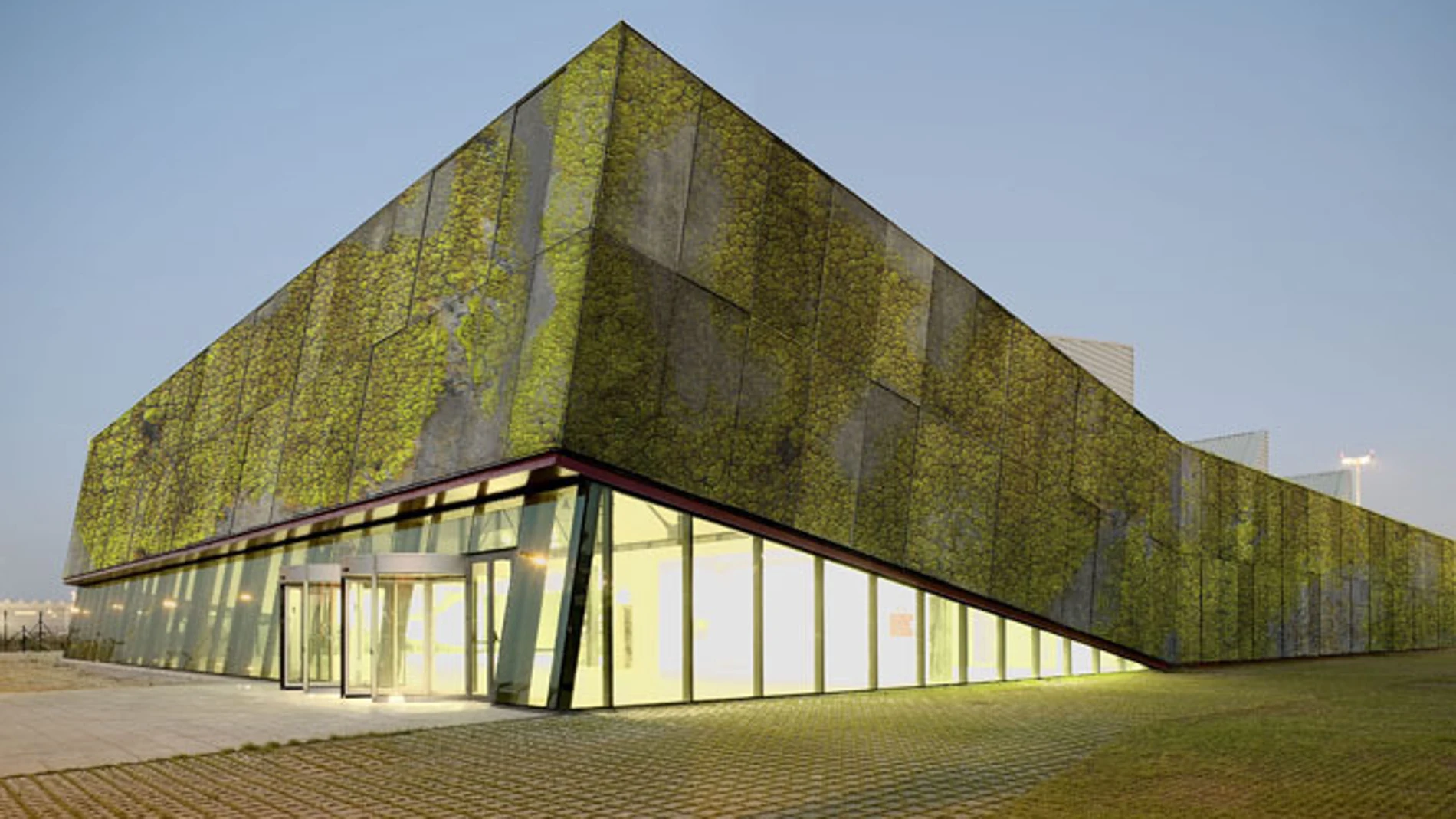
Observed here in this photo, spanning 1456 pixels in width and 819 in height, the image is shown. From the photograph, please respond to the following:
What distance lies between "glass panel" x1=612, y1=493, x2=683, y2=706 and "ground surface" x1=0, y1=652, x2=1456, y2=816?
0.56 m

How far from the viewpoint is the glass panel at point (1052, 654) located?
912 inches

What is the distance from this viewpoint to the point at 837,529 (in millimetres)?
18750

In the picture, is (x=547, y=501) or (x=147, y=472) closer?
(x=547, y=501)

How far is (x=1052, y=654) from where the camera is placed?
76.9 ft

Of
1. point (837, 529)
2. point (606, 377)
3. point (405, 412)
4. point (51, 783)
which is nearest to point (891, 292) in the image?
point (837, 529)

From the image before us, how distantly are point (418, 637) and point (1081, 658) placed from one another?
13921 millimetres

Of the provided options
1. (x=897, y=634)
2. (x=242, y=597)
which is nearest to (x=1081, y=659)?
(x=897, y=634)

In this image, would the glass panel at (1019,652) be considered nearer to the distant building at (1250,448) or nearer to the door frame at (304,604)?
the door frame at (304,604)

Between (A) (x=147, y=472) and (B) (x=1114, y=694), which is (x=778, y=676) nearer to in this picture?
(B) (x=1114, y=694)

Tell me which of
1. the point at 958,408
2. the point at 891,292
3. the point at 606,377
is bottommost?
the point at 606,377

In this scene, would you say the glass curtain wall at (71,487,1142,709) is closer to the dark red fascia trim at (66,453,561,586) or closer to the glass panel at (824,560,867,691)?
the glass panel at (824,560,867,691)

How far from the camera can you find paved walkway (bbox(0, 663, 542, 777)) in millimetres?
11688

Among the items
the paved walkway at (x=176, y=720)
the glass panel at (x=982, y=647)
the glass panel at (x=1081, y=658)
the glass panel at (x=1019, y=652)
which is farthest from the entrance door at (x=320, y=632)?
the glass panel at (x=1081, y=658)

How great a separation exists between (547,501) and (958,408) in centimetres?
863
